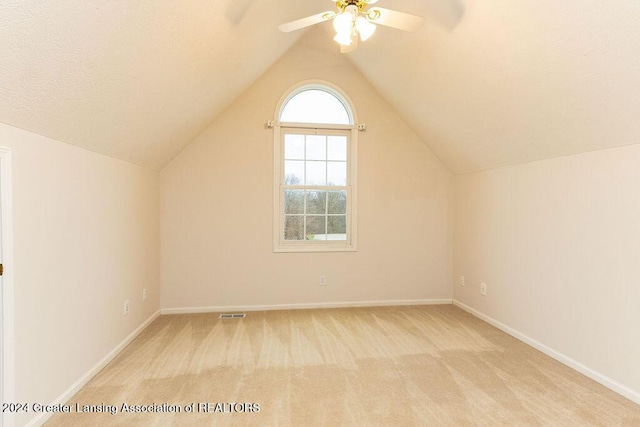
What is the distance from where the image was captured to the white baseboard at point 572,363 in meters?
2.19

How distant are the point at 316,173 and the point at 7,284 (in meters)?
3.13

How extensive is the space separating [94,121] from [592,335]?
3830 millimetres

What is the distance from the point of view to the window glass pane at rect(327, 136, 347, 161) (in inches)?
168

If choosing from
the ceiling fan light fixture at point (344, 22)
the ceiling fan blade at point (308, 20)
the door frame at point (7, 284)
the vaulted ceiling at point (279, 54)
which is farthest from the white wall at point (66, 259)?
the ceiling fan light fixture at point (344, 22)

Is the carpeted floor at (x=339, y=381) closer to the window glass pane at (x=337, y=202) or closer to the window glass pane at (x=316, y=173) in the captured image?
the window glass pane at (x=337, y=202)

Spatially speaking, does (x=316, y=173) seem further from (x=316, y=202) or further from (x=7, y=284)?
(x=7, y=284)

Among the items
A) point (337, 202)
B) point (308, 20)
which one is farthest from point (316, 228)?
point (308, 20)

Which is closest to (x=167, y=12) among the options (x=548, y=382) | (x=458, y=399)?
(x=458, y=399)

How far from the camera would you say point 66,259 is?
2.11m

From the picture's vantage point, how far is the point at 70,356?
2148 millimetres

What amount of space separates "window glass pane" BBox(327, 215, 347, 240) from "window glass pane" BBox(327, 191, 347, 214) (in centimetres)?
8

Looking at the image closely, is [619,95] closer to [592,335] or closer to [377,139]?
[592,335]

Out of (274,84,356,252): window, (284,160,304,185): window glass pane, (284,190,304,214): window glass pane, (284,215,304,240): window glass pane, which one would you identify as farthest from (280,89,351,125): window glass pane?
(284,215,304,240): window glass pane

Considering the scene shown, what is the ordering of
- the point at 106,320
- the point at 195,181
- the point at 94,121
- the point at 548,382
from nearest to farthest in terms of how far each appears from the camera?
the point at 94,121, the point at 548,382, the point at 106,320, the point at 195,181
